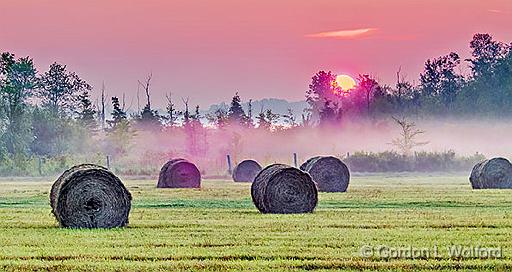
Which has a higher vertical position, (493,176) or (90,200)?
(493,176)

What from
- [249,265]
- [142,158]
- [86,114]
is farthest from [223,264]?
[86,114]

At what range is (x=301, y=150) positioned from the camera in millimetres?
107625

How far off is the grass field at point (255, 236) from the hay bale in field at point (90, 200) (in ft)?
1.54

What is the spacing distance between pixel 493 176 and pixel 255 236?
83.0ft

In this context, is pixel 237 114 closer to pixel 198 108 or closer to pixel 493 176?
pixel 198 108

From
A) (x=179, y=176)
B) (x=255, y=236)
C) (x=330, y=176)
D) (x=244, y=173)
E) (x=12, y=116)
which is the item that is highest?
(x=12, y=116)

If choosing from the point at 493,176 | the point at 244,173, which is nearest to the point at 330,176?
the point at 493,176

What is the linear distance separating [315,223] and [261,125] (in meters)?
82.1

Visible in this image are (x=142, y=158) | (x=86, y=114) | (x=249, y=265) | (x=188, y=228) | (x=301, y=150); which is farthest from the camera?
(x=301, y=150)

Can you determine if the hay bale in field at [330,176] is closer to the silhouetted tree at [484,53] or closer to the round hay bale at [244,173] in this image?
the round hay bale at [244,173]

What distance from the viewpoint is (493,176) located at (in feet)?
150

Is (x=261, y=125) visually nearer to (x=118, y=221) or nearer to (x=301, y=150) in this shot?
(x=301, y=150)

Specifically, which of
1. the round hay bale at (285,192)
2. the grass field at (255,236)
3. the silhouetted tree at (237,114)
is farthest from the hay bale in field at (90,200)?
the silhouetted tree at (237,114)

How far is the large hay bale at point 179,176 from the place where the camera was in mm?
48000
